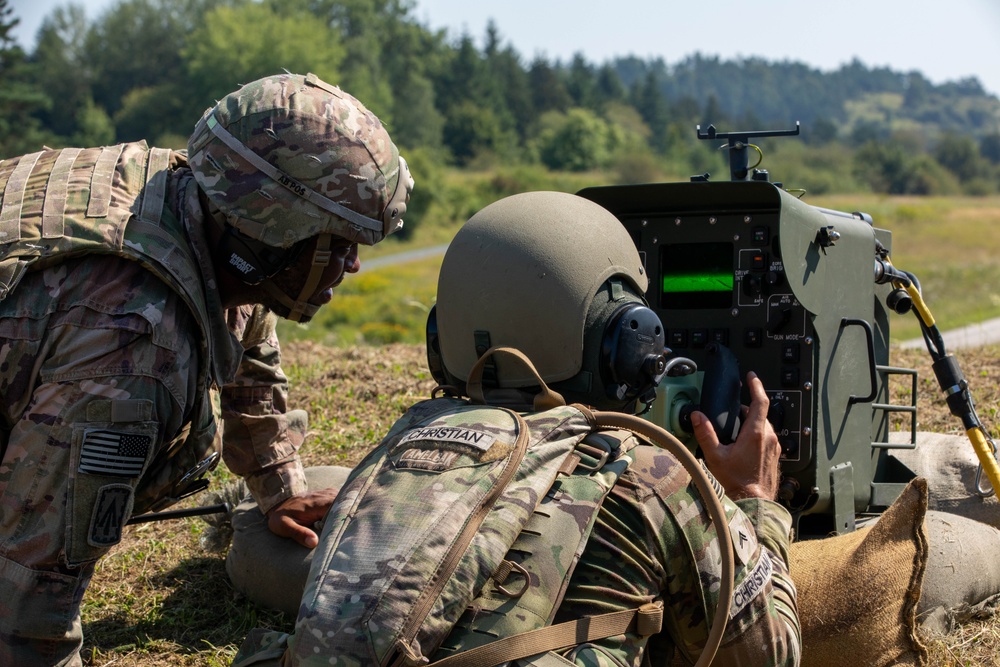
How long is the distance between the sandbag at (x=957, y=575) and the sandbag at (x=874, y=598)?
1.22ft

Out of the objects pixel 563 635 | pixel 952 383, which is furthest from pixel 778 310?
pixel 563 635

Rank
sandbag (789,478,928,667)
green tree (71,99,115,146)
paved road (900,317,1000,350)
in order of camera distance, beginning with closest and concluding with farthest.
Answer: sandbag (789,478,928,667) < paved road (900,317,1000,350) < green tree (71,99,115,146)

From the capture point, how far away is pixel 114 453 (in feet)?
9.54

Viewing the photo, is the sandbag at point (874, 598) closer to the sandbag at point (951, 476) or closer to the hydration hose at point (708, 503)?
the sandbag at point (951, 476)

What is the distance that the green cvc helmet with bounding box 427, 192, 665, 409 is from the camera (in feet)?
8.86

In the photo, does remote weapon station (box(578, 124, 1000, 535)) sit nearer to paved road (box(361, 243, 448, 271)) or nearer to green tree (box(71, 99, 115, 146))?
paved road (box(361, 243, 448, 271))

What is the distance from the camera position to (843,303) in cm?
430

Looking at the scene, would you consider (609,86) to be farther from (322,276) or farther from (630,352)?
(630,352)

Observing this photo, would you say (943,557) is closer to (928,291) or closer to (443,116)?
(928,291)

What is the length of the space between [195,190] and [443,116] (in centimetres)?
9817

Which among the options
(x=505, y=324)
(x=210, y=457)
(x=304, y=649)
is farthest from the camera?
(x=210, y=457)

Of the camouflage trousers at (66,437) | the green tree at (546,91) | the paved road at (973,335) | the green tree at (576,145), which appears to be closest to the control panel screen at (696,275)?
the camouflage trousers at (66,437)

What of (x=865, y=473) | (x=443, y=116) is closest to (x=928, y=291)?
(x=865, y=473)

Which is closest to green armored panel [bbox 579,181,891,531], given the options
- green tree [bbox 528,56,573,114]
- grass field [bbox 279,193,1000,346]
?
grass field [bbox 279,193,1000,346]
